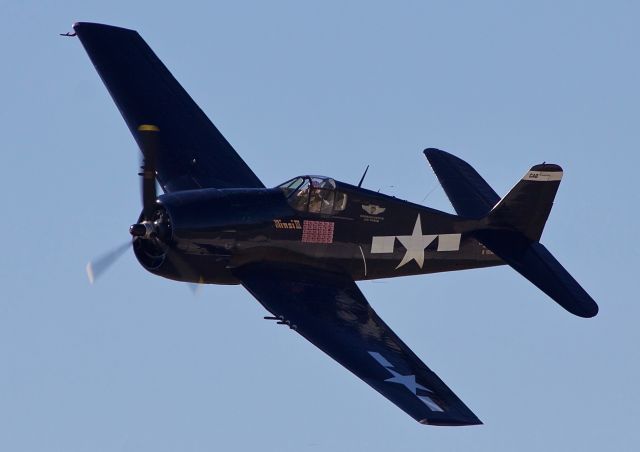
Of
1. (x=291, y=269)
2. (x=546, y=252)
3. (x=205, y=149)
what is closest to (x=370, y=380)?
(x=291, y=269)

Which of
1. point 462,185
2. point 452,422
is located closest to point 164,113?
point 462,185

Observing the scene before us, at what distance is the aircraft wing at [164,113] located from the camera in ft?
133

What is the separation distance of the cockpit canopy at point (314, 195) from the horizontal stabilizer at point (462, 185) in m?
3.62

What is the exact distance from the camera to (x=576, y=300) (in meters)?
37.7

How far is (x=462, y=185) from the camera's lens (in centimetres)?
4112

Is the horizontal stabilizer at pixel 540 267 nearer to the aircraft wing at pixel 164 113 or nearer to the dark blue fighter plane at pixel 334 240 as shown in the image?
the dark blue fighter plane at pixel 334 240

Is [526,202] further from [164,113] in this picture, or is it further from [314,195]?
[164,113]

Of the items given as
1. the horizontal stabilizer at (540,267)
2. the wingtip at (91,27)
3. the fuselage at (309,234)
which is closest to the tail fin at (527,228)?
the horizontal stabilizer at (540,267)

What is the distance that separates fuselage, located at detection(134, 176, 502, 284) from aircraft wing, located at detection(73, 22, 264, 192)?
112 inches

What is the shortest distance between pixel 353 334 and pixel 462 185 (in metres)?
6.32

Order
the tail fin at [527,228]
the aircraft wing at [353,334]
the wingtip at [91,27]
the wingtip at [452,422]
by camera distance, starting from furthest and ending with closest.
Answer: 1. the wingtip at [91,27]
2. the tail fin at [527,228]
3. the aircraft wing at [353,334]
4. the wingtip at [452,422]

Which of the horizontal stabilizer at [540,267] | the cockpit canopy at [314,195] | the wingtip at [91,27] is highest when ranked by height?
the wingtip at [91,27]

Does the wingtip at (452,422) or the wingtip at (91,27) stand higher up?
the wingtip at (91,27)

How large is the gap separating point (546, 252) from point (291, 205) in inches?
227
